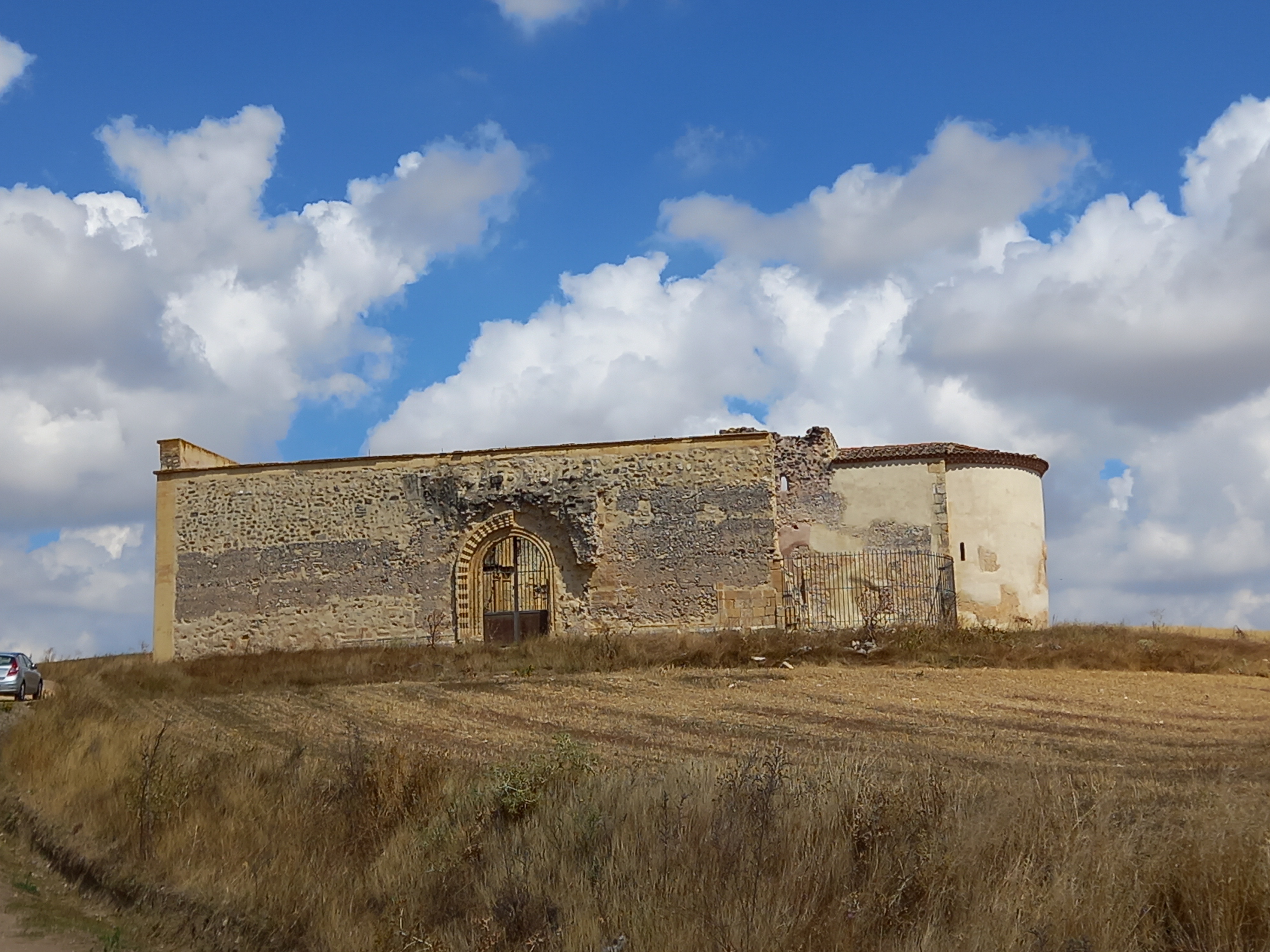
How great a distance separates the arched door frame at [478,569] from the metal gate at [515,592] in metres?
0.07

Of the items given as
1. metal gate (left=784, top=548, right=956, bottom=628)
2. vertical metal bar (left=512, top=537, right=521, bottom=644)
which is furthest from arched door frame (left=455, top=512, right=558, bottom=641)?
metal gate (left=784, top=548, right=956, bottom=628)

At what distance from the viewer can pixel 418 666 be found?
21.1 m

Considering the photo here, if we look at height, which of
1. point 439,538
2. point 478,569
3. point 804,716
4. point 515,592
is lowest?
point 804,716

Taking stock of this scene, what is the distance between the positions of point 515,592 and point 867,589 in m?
7.55

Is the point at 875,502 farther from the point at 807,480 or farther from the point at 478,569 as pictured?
the point at 478,569

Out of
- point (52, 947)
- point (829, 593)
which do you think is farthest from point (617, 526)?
point (52, 947)

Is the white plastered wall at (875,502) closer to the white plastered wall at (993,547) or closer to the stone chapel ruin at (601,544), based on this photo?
the stone chapel ruin at (601,544)

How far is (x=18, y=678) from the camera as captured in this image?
18.7 meters

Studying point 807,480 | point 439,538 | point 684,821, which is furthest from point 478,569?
point 684,821

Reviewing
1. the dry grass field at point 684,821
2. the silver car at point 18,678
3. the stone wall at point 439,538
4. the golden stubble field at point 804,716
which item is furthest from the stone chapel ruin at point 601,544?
the dry grass field at point 684,821

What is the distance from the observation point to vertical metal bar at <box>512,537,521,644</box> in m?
24.8

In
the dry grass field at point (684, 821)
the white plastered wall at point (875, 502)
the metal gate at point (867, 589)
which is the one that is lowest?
the dry grass field at point (684, 821)

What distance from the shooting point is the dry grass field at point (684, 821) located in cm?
507

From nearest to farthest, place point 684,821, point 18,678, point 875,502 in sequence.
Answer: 1. point 684,821
2. point 18,678
3. point 875,502
